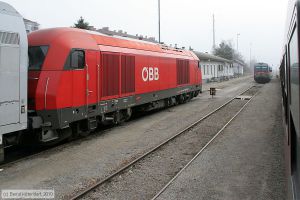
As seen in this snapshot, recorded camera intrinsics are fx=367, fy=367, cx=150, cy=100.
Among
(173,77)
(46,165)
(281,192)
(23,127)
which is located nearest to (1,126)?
(23,127)

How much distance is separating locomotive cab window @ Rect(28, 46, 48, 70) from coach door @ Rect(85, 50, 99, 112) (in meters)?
1.43

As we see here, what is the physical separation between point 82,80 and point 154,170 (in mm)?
4017

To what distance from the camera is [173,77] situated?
68.1 feet

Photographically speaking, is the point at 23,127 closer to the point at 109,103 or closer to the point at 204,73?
the point at 109,103

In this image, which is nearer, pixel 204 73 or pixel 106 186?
pixel 106 186

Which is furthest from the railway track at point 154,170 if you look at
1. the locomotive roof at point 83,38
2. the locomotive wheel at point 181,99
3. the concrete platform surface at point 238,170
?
the locomotive wheel at point 181,99

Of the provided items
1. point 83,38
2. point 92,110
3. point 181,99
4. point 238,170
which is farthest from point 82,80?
point 181,99

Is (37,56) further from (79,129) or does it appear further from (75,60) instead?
(79,129)

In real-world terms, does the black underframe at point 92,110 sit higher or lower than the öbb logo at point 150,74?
lower

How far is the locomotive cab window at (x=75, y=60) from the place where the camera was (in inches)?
410

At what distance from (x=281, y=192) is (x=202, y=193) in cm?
146

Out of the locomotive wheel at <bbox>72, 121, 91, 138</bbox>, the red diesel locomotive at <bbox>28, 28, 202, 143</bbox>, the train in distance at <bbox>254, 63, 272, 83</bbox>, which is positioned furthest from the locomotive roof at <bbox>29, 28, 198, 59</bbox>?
the train in distance at <bbox>254, 63, 272, 83</bbox>

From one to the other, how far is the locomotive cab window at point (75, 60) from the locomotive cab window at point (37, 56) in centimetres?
68

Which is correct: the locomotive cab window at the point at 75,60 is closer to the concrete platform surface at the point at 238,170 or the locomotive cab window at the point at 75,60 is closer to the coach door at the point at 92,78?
the coach door at the point at 92,78
